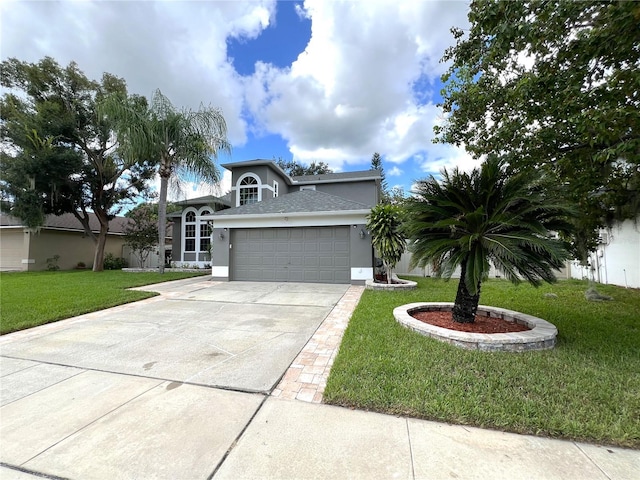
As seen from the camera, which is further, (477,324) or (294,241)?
(294,241)

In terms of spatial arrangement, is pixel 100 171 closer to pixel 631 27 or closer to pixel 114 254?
pixel 114 254

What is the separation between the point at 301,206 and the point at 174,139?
7566 mm

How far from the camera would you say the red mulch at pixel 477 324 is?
184 inches

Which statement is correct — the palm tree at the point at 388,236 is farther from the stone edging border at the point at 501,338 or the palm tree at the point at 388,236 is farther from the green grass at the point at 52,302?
the green grass at the point at 52,302

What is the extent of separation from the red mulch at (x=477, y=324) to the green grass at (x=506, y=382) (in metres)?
0.65

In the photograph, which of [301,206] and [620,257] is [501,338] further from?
[620,257]

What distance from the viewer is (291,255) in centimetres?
1141

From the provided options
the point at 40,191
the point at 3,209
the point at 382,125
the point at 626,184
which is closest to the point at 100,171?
the point at 40,191

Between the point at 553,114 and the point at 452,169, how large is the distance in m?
1.73

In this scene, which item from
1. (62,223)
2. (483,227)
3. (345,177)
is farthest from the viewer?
(62,223)

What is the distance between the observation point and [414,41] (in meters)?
7.94

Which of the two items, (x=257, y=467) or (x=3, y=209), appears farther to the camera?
(x=3, y=209)

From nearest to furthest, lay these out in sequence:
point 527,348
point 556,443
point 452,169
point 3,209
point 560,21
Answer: point 556,443 < point 560,21 < point 527,348 < point 452,169 < point 3,209

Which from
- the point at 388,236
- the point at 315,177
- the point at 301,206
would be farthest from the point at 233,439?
the point at 315,177
